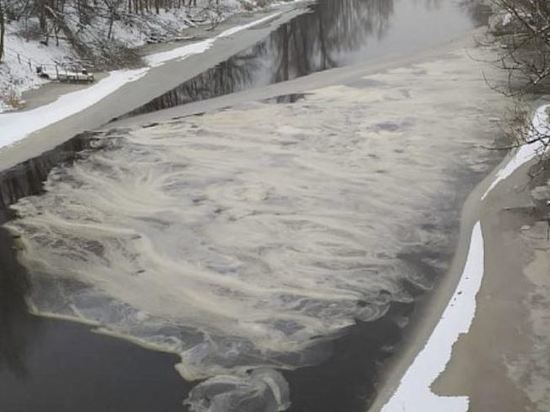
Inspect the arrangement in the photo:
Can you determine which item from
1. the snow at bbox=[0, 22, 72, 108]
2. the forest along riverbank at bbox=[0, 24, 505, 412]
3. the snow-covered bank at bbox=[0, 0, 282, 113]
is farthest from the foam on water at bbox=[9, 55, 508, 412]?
the snow-covered bank at bbox=[0, 0, 282, 113]

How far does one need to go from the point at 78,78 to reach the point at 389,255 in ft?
52.1

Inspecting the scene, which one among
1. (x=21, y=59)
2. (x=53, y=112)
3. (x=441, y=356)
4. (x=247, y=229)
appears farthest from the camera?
(x=21, y=59)

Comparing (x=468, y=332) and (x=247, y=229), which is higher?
(x=247, y=229)

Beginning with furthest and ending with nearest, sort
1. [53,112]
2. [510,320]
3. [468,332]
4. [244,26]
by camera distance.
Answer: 1. [244,26]
2. [53,112]
3. [510,320]
4. [468,332]

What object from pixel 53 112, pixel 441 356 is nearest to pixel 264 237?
pixel 441 356

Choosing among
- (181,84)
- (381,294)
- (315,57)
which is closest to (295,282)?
(381,294)

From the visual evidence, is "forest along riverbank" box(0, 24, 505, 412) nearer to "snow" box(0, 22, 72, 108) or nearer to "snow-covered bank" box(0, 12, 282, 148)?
"snow-covered bank" box(0, 12, 282, 148)

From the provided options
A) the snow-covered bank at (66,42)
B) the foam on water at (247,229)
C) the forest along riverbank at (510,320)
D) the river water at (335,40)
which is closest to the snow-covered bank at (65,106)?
the snow-covered bank at (66,42)

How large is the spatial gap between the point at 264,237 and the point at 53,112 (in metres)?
10.6

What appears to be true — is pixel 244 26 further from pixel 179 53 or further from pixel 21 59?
pixel 21 59

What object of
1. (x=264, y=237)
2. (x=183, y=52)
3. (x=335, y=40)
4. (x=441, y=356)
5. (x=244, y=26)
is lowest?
(x=441, y=356)

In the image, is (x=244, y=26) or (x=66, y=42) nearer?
(x=66, y=42)

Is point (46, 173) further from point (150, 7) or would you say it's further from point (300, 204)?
point (150, 7)

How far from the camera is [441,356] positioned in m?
7.71
